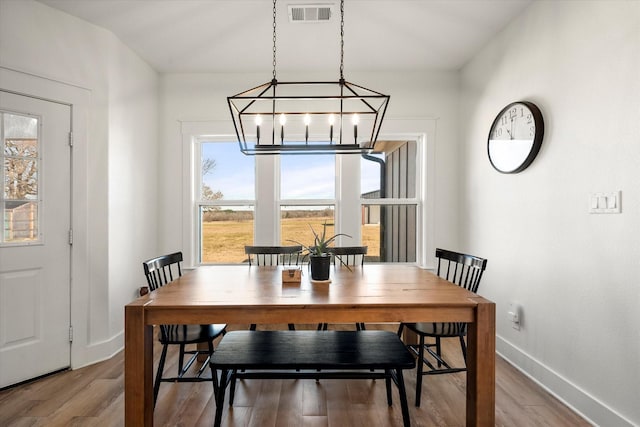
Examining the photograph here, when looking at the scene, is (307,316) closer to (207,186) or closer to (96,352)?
(96,352)

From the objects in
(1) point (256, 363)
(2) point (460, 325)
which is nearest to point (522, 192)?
(2) point (460, 325)

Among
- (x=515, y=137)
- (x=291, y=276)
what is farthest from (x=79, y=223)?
(x=515, y=137)

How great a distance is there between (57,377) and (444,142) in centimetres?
402

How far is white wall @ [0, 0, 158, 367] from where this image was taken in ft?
8.43

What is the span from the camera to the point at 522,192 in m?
2.76

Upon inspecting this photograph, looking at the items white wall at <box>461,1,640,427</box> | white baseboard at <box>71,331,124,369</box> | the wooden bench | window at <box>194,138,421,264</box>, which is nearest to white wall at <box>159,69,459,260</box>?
window at <box>194,138,421,264</box>

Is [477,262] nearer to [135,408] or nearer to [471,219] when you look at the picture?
[471,219]

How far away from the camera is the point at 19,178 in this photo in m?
2.55

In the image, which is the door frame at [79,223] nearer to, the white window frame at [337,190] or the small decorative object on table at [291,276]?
the white window frame at [337,190]

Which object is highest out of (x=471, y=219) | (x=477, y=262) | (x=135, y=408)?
(x=471, y=219)

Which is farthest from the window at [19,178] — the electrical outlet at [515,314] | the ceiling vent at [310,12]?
the electrical outlet at [515,314]

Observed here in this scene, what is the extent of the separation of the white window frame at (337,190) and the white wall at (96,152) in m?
0.55

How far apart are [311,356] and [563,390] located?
1.69 m

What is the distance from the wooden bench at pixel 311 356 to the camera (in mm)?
1829
